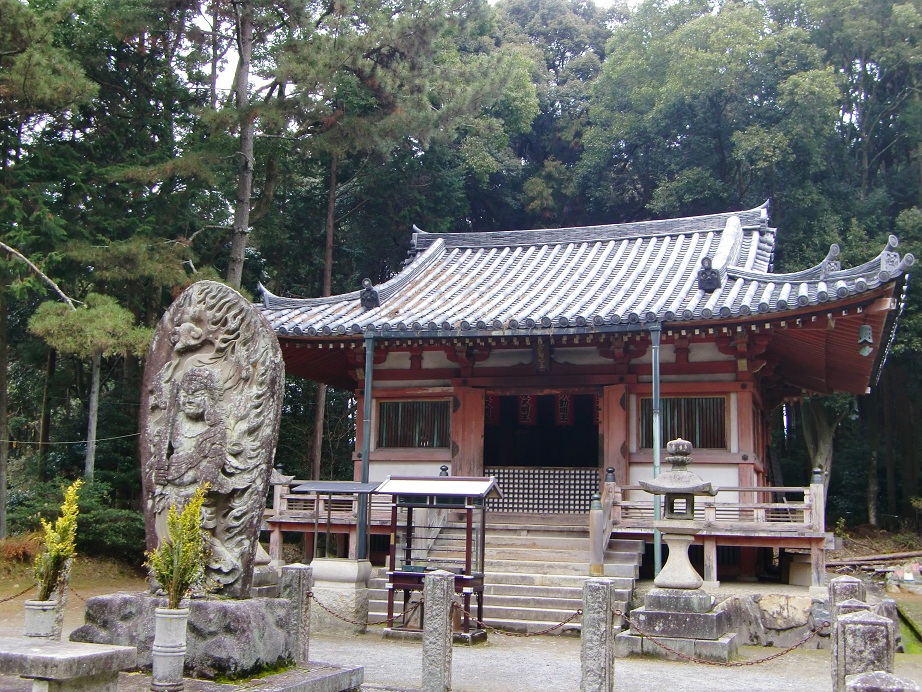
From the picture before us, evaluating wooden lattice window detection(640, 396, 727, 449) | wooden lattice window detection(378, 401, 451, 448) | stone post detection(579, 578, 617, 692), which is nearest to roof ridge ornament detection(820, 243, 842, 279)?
wooden lattice window detection(640, 396, 727, 449)

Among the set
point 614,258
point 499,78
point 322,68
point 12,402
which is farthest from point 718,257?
point 12,402

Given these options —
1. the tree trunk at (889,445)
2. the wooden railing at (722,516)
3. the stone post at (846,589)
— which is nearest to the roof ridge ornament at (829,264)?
the wooden railing at (722,516)

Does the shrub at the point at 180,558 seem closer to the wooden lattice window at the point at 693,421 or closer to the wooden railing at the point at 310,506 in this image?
the wooden railing at the point at 310,506

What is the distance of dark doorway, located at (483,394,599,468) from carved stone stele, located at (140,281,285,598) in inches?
424

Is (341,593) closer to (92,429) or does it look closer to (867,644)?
(867,644)

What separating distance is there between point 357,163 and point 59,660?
72.8 ft

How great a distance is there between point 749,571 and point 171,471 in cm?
1006

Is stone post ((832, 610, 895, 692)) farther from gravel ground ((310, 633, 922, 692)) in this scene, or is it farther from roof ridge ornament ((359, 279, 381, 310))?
roof ridge ornament ((359, 279, 381, 310))

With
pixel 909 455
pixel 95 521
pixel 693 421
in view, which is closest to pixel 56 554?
pixel 693 421

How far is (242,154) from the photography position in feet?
61.8

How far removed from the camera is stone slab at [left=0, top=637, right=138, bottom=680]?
15.7 feet

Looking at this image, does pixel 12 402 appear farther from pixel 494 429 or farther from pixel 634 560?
pixel 634 560

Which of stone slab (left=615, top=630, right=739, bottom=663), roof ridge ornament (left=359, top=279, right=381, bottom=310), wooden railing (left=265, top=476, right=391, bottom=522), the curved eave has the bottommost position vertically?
stone slab (left=615, top=630, right=739, bottom=663)

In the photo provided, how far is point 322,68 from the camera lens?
17.7m
